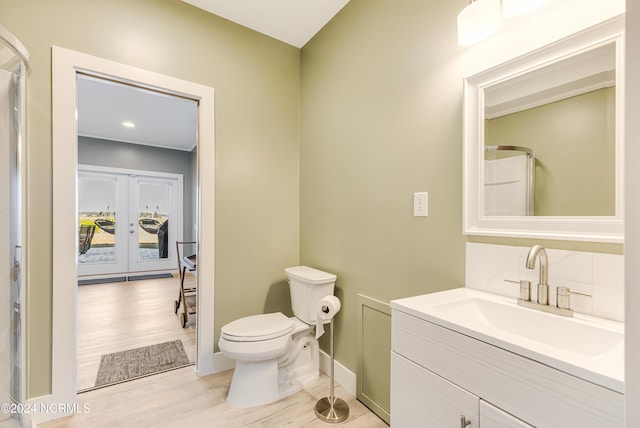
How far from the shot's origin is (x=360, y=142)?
73.5 inches

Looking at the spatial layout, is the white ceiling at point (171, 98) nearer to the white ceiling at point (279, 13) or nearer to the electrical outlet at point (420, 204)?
the white ceiling at point (279, 13)

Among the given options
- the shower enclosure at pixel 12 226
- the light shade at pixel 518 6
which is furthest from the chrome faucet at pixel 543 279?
the shower enclosure at pixel 12 226

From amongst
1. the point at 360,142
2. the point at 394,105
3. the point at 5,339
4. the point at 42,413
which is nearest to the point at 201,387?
the point at 42,413

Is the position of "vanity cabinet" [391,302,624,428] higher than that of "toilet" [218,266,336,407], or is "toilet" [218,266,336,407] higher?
"vanity cabinet" [391,302,624,428]

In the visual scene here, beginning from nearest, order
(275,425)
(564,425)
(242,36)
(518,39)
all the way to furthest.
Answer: (564,425) → (518,39) → (275,425) → (242,36)

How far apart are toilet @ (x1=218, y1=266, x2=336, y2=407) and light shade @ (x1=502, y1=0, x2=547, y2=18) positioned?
160 centimetres

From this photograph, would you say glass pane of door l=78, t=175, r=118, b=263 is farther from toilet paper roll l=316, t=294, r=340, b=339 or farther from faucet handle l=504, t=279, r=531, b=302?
faucet handle l=504, t=279, r=531, b=302

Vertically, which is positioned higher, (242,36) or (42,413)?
(242,36)

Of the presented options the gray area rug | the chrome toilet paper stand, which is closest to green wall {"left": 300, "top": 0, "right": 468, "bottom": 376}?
the chrome toilet paper stand

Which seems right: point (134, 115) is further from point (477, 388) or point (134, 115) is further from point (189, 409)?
point (477, 388)

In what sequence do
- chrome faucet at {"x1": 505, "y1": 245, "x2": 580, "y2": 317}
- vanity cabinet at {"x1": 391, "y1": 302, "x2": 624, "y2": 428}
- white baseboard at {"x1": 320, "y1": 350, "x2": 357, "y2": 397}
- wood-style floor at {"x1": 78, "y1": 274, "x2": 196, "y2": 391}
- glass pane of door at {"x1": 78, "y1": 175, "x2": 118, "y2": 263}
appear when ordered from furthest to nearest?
glass pane of door at {"x1": 78, "y1": 175, "x2": 118, "y2": 263} < wood-style floor at {"x1": 78, "y1": 274, "x2": 196, "y2": 391} < white baseboard at {"x1": 320, "y1": 350, "x2": 357, "y2": 397} < chrome faucet at {"x1": 505, "y1": 245, "x2": 580, "y2": 317} < vanity cabinet at {"x1": 391, "y1": 302, "x2": 624, "y2": 428}

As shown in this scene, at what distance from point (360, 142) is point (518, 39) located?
3.03 ft

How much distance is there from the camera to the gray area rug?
207 centimetres

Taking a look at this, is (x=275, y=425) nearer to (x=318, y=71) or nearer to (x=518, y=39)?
(x=518, y=39)
